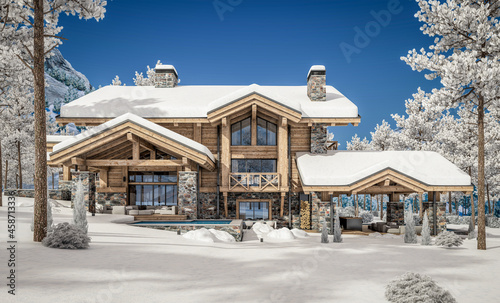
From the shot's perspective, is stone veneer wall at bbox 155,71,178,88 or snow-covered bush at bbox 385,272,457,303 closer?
snow-covered bush at bbox 385,272,457,303

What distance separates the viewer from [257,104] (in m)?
19.5

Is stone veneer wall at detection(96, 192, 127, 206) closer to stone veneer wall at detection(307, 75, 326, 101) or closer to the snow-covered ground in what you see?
the snow-covered ground

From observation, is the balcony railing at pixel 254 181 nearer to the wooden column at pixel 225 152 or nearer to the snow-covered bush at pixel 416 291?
the wooden column at pixel 225 152

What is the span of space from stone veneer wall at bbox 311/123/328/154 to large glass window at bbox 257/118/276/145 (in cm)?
222

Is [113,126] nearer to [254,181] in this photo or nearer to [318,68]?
[254,181]

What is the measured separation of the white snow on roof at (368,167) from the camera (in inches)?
682

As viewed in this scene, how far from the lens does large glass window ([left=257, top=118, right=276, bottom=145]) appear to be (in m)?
20.9

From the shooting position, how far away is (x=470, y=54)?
498 inches

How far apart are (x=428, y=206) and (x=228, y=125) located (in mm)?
11290

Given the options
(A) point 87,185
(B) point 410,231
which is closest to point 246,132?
(A) point 87,185

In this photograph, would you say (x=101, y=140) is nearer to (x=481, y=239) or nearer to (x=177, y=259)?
(x=177, y=259)

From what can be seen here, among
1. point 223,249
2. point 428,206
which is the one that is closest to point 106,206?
point 223,249

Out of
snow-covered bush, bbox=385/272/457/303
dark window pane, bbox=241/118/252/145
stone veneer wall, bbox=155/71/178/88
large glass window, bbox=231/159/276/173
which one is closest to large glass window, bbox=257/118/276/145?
dark window pane, bbox=241/118/252/145

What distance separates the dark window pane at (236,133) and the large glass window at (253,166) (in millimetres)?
1083
